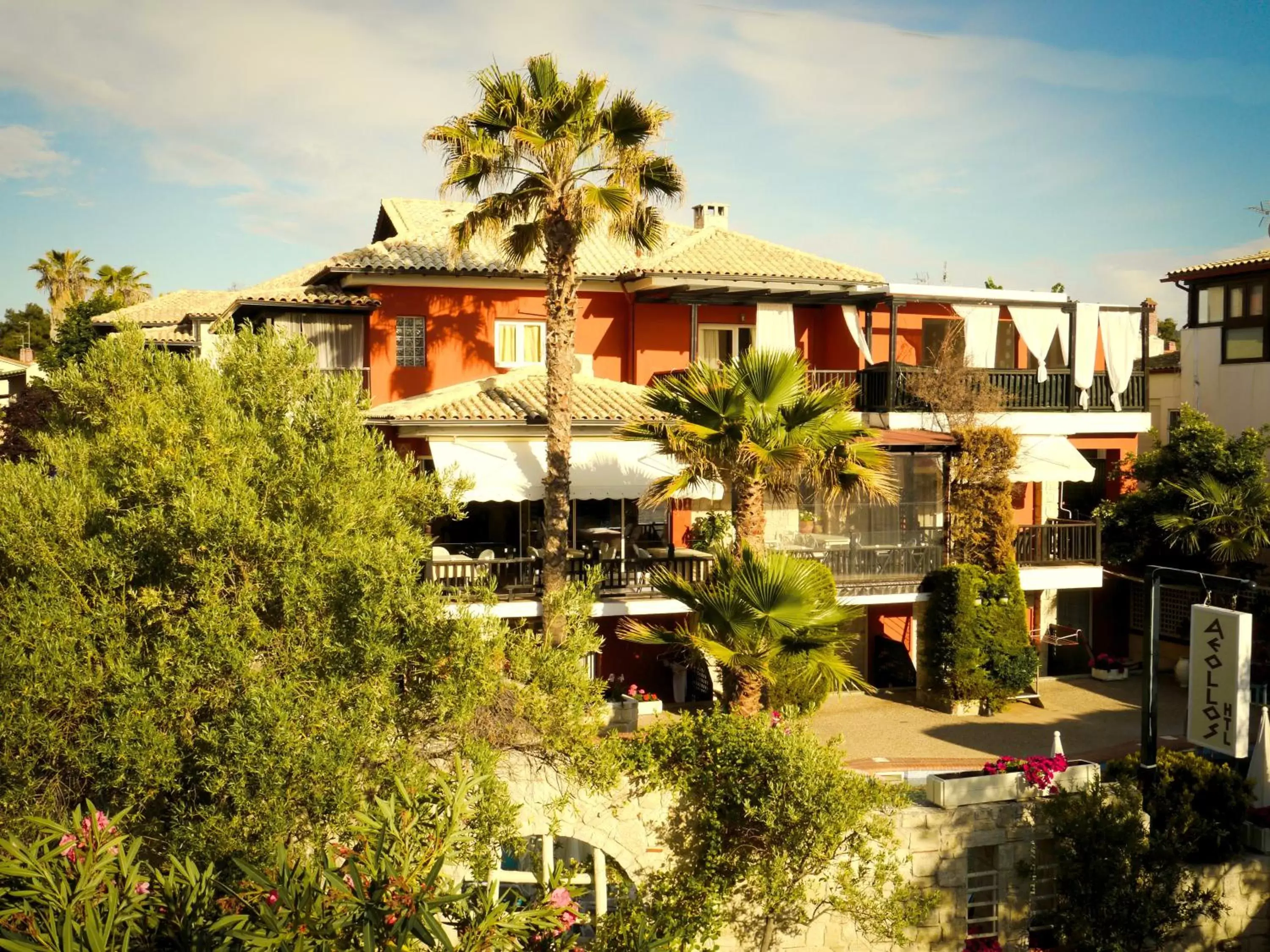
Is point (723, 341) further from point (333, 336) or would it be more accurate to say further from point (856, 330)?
point (333, 336)

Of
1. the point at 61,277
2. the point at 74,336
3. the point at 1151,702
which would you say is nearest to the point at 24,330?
the point at 61,277

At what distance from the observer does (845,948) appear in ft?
56.0

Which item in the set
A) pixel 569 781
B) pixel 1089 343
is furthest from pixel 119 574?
pixel 1089 343

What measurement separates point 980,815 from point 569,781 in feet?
21.8

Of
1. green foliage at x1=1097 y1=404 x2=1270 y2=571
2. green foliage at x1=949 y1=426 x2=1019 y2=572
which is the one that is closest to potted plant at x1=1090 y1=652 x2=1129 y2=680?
green foliage at x1=1097 y1=404 x2=1270 y2=571

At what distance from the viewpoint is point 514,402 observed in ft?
85.3

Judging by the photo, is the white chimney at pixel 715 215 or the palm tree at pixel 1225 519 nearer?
the palm tree at pixel 1225 519

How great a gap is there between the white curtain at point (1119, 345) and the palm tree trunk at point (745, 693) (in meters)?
17.8

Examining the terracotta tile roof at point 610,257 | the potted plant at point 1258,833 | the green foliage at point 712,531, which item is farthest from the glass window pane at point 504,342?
the potted plant at point 1258,833

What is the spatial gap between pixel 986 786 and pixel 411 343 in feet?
56.2

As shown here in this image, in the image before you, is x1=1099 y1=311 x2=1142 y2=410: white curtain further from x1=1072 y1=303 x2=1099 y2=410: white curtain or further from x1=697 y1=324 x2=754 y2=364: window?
x1=697 y1=324 x2=754 y2=364: window

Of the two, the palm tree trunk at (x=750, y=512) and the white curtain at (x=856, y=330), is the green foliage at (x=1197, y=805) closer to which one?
the palm tree trunk at (x=750, y=512)

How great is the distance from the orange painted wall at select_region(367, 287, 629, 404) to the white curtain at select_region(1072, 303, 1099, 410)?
12.3 m

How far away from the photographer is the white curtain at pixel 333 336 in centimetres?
2742
